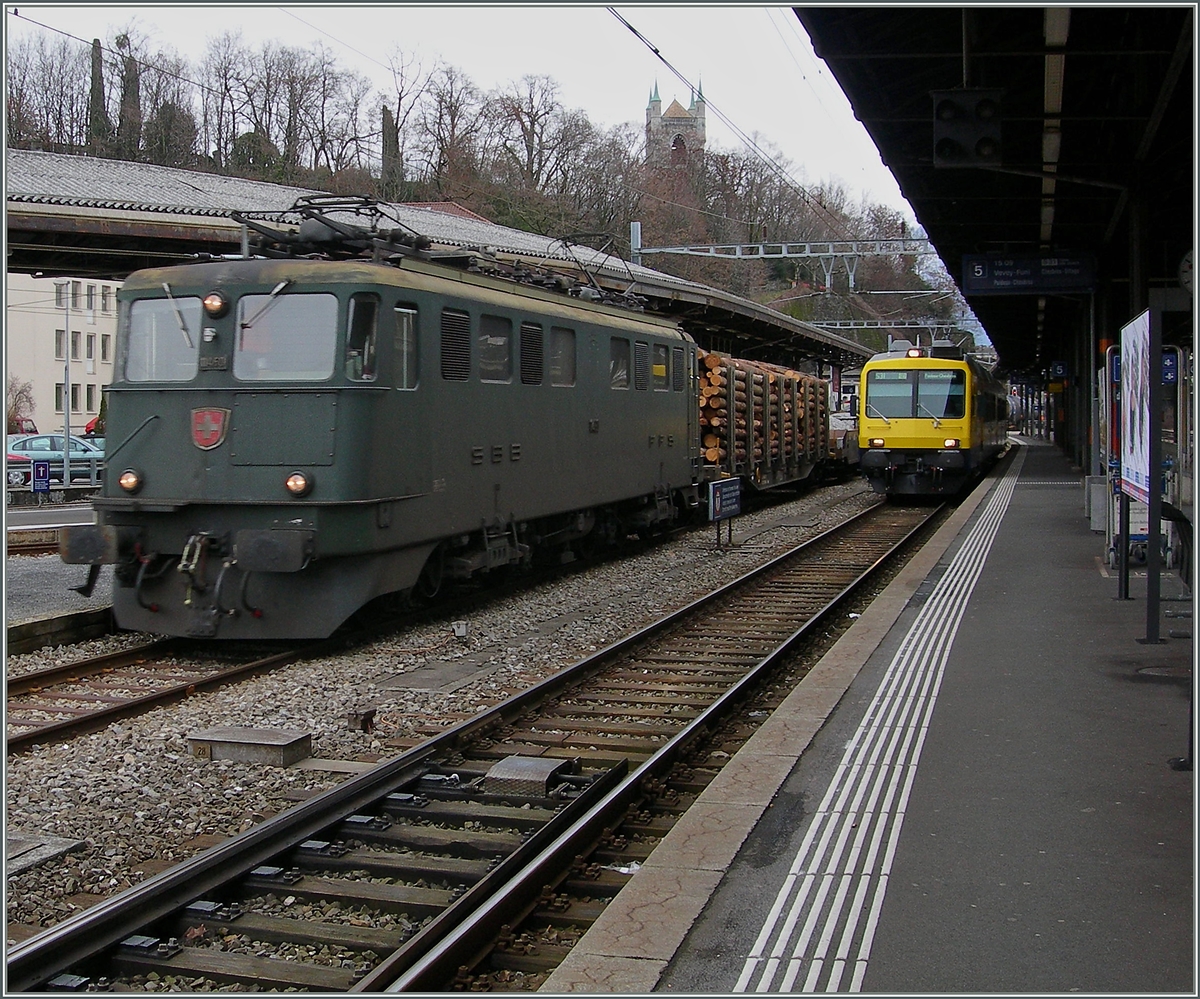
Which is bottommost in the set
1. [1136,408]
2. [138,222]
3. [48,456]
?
[48,456]

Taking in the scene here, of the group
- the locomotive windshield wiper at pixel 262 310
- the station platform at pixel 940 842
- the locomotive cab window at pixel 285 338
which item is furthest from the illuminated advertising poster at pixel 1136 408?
the locomotive windshield wiper at pixel 262 310

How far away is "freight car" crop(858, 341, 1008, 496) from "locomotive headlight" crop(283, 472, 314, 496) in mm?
17657

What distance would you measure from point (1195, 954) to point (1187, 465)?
4991 mm

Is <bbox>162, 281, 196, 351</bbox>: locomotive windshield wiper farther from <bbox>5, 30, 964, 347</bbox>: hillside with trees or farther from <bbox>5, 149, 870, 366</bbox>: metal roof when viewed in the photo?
<bbox>5, 30, 964, 347</bbox>: hillside with trees

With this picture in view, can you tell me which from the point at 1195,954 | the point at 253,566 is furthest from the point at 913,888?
the point at 253,566

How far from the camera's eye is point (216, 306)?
32.8 ft

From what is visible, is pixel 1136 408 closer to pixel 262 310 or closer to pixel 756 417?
pixel 262 310

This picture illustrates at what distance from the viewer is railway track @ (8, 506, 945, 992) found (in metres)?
4.41

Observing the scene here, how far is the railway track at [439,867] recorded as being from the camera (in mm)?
4410

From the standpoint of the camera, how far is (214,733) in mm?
7098

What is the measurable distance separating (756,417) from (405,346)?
54.5 feet

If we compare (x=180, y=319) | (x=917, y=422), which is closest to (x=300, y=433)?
(x=180, y=319)

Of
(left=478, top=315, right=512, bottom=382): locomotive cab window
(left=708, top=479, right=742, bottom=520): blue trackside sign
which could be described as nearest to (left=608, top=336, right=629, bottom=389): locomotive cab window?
(left=708, top=479, right=742, bottom=520): blue trackside sign

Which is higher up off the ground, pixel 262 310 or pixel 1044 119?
pixel 1044 119
